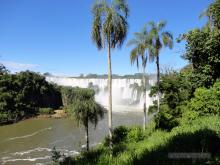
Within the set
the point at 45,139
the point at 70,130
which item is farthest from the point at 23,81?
the point at 45,139

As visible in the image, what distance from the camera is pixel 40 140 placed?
132 feet

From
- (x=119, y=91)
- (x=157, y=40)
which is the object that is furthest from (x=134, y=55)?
(x=119, y=91)

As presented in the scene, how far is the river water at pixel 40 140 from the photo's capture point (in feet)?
103

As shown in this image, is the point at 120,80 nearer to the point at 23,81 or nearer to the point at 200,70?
the point at 23,81

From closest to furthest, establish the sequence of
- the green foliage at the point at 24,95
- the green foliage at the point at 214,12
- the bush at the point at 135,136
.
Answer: the green foliage at the point at 214,12, the bush at the point at 135,136, the green foliage at the point at 24,95

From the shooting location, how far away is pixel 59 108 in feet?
255

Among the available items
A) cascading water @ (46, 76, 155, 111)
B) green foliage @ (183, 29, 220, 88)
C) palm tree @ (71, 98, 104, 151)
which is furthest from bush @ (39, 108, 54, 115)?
green foliage @ (183, 29, 220, 88)

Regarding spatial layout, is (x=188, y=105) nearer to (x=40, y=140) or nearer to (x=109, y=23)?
(x=109, y=23)

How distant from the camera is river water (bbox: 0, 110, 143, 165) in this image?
31344 mm

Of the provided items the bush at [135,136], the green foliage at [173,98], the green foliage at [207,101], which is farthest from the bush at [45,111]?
the green foliage at [207,101]

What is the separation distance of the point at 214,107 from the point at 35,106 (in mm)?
58357

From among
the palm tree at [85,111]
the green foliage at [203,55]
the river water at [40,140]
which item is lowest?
the river water at [40,140]

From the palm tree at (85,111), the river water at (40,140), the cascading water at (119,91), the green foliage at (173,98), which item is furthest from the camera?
the cascading water at (119,91)

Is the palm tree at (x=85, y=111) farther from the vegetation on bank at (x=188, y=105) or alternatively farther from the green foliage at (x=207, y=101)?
the green foliage at (x=207, y=101)
